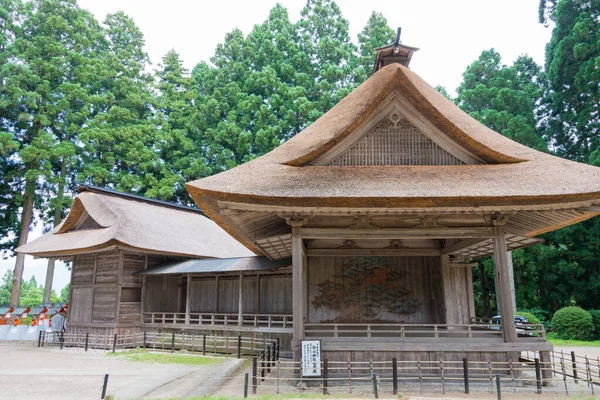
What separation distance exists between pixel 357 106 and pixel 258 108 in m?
23.3

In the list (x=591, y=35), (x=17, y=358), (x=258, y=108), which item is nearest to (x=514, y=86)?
(x=591, y=35)

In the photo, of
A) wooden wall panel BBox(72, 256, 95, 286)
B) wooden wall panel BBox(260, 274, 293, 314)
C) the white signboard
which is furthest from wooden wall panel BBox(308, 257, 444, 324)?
wooden wall panel BBox(72, 256, 95, 286)

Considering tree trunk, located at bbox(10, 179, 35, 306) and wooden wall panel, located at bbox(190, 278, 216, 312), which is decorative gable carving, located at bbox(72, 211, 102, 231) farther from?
tree trunk, located at bbox(10, 179, 35, 306)

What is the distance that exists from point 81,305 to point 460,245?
17.3m

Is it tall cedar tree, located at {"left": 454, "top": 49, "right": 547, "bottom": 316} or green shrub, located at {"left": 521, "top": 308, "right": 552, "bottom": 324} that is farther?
tall cedar tree, located at {"left": 454, "top": 49, "right": 547, "bottom": 316}

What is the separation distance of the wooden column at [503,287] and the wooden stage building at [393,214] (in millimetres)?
25

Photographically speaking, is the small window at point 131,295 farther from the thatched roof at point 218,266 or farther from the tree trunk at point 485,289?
the tree trunk at point 485,289

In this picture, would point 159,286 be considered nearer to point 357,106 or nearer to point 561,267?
point 357,106

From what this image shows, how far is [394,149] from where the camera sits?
37.5ft

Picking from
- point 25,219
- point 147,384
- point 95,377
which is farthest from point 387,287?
point 25,219

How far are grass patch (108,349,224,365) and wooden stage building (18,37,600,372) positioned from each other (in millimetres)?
1738

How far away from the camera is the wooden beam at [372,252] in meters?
13.5

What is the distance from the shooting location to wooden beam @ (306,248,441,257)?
44.4 ft

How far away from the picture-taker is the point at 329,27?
38375mm
